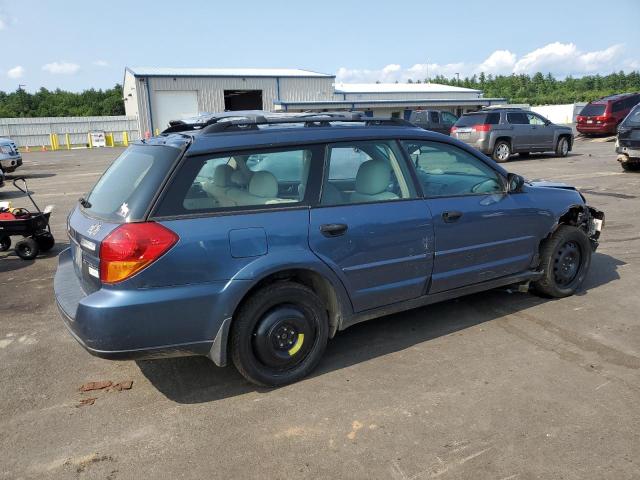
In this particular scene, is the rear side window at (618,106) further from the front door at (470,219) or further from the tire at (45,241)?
the tire at (45,241)

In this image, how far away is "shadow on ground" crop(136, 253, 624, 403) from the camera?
11.7 ft

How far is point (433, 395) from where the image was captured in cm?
337

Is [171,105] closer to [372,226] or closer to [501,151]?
[501,151]

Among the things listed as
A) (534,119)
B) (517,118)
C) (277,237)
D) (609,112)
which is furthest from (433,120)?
(277,237)

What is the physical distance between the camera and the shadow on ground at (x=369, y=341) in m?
3.57

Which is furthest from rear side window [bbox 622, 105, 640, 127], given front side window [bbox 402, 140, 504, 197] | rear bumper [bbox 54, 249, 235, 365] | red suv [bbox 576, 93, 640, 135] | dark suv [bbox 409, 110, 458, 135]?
red suv [bbox 576, 93, 640, 135]

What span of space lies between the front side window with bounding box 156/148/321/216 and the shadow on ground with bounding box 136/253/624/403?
1.23m

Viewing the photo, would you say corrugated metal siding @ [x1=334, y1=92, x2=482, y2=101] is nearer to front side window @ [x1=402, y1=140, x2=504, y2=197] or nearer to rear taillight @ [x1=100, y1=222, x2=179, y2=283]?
front side window @ [x1=402, y1=140, x2=504, y2=197]

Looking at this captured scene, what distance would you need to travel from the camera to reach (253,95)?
4322cm

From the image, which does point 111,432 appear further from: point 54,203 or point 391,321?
point 54,203

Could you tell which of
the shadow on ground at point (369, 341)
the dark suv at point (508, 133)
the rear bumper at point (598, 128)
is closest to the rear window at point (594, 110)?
the rear bumper at point (598, 128)

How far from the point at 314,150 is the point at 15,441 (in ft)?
8.33

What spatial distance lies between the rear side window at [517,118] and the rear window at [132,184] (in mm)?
16387

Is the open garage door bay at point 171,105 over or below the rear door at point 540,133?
over
